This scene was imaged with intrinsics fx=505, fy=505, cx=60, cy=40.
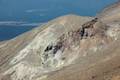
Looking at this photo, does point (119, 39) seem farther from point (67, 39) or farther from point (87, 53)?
point (67, 39)

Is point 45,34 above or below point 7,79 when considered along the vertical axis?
above

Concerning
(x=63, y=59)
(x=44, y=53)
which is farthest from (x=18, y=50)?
(x=63, y=59)

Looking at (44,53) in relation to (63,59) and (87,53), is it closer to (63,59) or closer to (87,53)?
(63,59)

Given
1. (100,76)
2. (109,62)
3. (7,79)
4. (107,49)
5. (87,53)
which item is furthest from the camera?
(7,79)

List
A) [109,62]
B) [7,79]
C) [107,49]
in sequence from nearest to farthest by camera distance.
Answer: [109,62], [107,49], [7,79]

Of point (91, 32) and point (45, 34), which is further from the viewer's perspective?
point (45, 34)

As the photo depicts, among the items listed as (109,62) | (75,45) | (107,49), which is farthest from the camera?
(75,45)

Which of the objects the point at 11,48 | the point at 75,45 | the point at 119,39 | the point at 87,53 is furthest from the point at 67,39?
the point at 11,48
